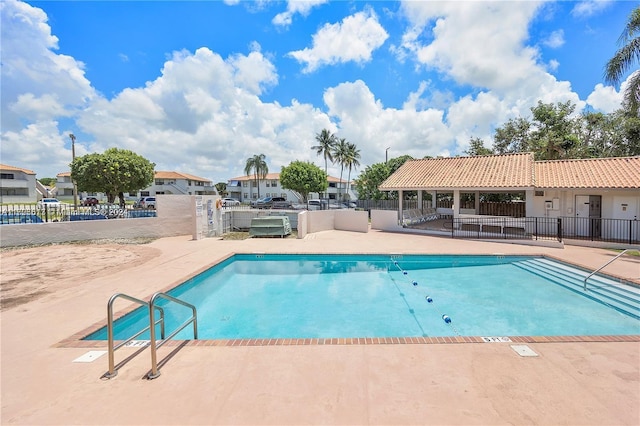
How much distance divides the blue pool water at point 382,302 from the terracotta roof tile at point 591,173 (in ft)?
22.7

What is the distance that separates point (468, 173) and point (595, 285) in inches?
500

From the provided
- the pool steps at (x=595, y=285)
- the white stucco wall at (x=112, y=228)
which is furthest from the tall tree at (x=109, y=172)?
the pool steps at (x=595, y=285)

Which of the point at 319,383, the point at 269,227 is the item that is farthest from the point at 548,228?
the point at 319,383

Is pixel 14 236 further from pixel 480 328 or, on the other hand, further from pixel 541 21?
pixel 541 21

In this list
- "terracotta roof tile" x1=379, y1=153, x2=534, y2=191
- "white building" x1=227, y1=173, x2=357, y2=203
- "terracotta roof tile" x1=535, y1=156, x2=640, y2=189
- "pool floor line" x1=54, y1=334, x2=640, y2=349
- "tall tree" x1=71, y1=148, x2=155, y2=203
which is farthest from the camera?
"white building" x1=227, y1=173, x2=357, y2=203

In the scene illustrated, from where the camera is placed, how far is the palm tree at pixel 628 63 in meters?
13.4

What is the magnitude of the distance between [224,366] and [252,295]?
5.36 meters

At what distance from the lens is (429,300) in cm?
893

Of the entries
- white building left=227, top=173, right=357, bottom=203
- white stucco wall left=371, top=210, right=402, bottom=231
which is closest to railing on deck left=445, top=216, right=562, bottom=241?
white stucco wall left=371, top=210, right=402, bottom=231

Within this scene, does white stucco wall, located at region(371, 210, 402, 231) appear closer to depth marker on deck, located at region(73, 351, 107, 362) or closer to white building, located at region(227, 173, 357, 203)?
depth marker on deck, located at region(73, 351, 107, 362)

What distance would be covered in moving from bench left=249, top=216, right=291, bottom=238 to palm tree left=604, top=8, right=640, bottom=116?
17487 mm

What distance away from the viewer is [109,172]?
32875mm

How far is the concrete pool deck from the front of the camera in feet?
11.0

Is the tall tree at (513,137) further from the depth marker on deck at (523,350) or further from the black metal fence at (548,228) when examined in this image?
the depth marker on deck at (523,350)
